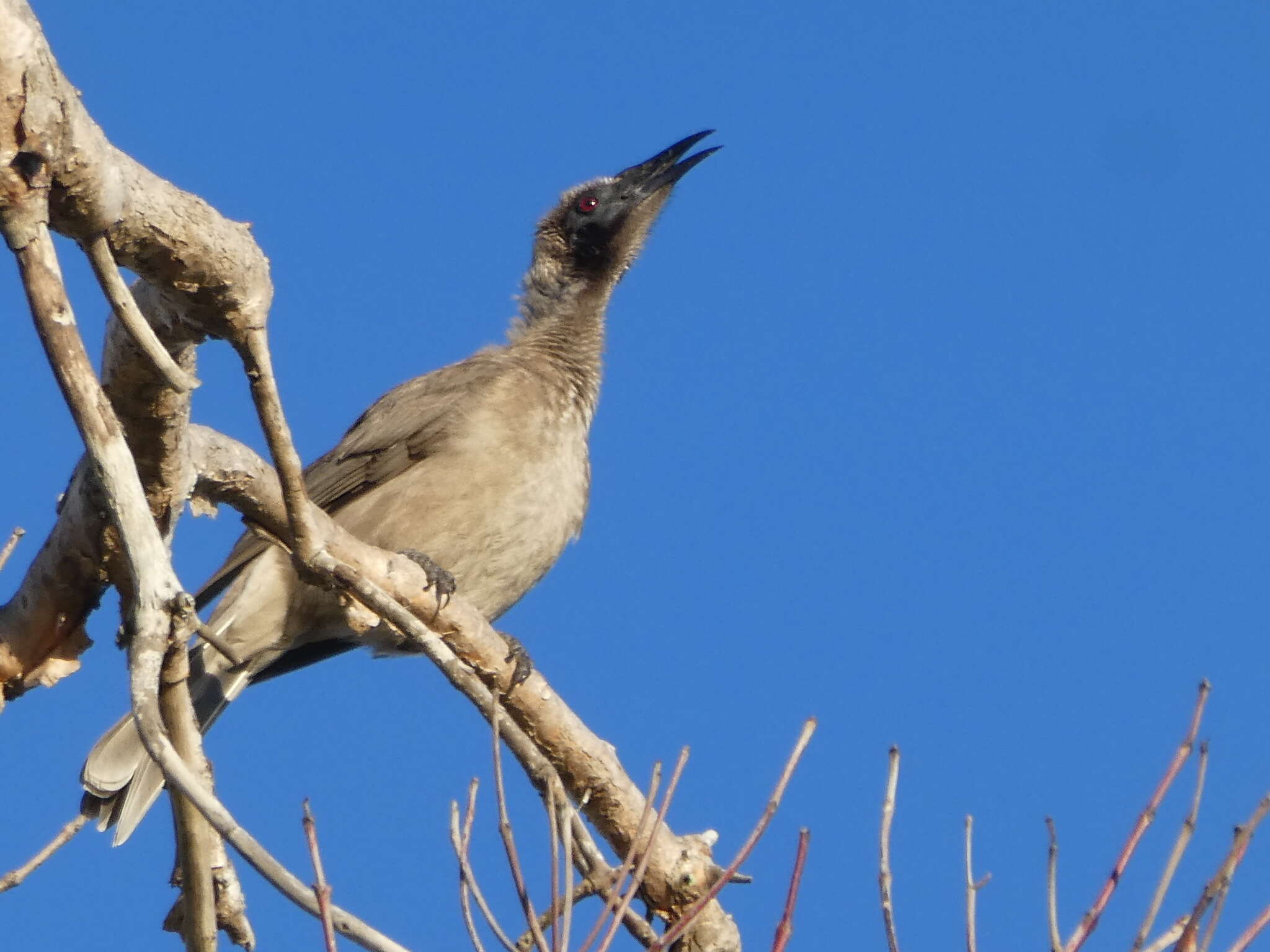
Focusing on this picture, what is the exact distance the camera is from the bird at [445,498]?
22.9 feet

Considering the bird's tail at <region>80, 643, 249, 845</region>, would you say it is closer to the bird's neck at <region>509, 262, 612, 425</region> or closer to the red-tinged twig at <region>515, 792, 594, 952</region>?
the red-tinged twig at <region>515, 792, 594, 952</region>

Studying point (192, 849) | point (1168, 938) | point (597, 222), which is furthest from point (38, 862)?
point (597, 222)

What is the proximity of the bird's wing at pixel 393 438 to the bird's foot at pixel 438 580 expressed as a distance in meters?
1.18

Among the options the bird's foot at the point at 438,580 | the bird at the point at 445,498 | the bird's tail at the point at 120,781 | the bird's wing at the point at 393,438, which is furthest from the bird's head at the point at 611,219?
the bird's tail at the point at 120,781

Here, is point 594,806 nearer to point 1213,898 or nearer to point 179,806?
point 179,806

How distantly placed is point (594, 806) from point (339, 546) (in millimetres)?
1333

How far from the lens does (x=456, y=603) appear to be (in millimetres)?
5805

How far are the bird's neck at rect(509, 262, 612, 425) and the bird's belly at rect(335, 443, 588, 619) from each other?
0.62 m

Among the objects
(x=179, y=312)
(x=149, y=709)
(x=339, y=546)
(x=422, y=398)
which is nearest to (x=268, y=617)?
(x=422, y=398)

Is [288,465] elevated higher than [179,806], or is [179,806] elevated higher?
[288,465]

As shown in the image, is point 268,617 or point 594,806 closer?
point 594,806

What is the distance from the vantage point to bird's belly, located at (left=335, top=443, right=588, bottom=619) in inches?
282

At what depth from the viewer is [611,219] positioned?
9.11m

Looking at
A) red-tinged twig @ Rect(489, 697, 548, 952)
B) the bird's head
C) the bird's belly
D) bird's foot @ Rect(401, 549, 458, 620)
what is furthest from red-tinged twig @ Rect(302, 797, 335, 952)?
the bird's head
